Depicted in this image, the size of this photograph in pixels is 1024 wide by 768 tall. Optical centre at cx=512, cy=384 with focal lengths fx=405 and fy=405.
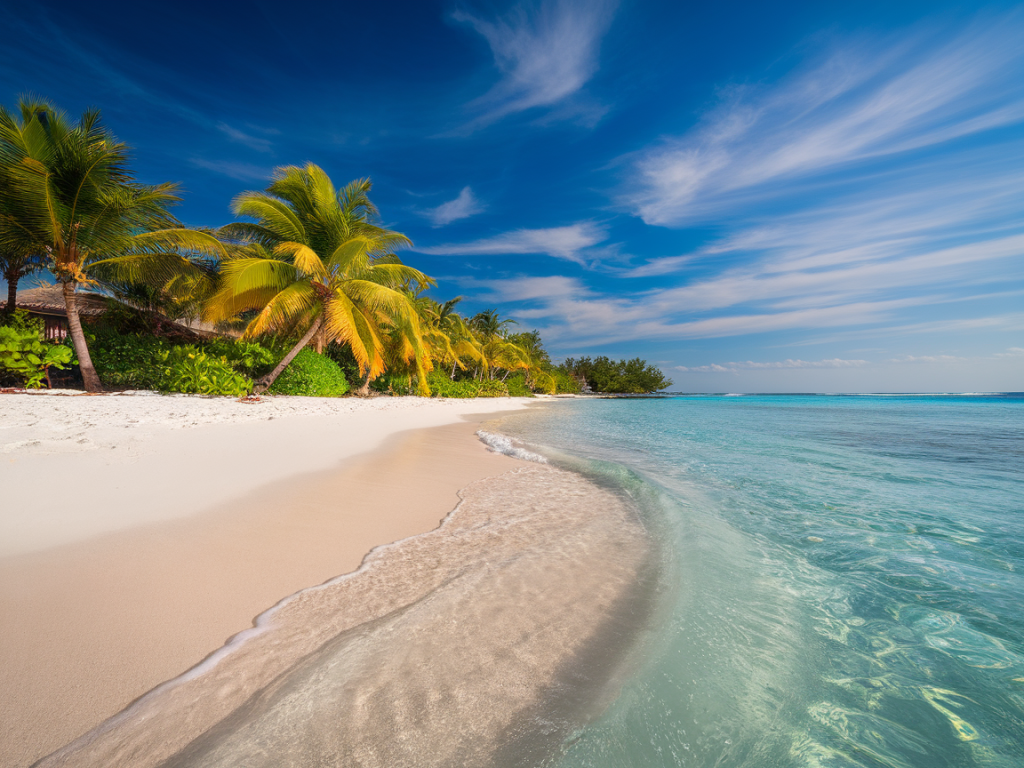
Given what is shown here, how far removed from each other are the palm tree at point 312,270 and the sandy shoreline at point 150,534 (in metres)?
6.33

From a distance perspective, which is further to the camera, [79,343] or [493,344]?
[493,344]

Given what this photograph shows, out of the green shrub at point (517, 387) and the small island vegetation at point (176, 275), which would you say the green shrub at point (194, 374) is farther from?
the green shrub at point (517, 387)

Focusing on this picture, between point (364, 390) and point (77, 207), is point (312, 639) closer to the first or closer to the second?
point (77, 207)

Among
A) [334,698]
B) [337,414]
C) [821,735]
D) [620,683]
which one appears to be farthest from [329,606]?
[337,414]

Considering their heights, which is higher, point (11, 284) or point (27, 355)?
point (11, 284)

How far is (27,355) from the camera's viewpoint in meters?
8.63

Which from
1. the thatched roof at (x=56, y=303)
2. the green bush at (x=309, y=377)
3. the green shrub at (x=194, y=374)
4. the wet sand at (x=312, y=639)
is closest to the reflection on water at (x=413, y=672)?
the wet sand at (x=312, y=639)

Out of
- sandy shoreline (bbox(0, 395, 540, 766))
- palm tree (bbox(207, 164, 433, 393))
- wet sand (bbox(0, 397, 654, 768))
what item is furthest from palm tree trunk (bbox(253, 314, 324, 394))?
wet sand (bbox(0, 397, 654, 768))

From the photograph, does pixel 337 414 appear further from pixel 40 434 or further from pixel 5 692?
pixel 5 692

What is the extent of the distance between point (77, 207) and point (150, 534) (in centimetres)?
1161

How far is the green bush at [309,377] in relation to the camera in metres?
13.2

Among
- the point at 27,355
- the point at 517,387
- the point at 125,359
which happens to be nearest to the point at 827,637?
the point at 27,355

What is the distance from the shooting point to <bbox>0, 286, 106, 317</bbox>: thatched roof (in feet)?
43.2

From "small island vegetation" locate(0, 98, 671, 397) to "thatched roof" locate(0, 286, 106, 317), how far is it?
0.19 metres
